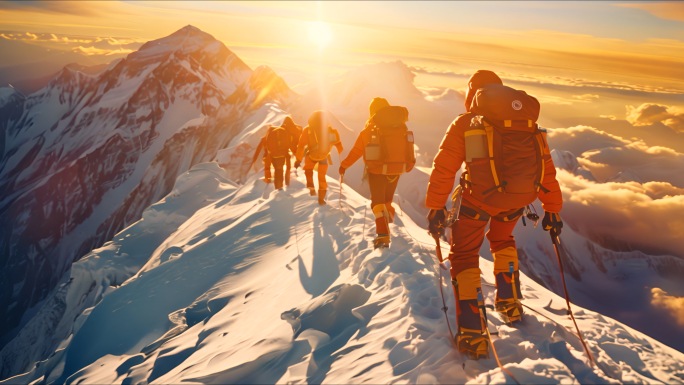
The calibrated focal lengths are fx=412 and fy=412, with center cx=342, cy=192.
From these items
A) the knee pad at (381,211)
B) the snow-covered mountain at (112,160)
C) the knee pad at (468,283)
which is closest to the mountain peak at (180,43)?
the snow-covered mountain at (112,160)

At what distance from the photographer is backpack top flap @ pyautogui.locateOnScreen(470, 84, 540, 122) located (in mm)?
4355

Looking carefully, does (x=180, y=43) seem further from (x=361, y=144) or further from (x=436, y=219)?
(x=436, y=219)

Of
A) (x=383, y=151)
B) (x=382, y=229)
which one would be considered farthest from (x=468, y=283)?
(x=383, y=151)

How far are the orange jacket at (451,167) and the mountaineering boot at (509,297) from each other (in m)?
1.07

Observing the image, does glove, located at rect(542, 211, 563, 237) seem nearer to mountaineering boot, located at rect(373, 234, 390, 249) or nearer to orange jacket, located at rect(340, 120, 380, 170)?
mountaineering boot, located at rect(373, 234, 390, 249)

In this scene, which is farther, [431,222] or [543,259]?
[543,259]

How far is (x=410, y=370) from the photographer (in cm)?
418

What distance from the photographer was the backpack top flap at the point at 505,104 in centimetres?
436

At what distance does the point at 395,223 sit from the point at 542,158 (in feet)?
16.8

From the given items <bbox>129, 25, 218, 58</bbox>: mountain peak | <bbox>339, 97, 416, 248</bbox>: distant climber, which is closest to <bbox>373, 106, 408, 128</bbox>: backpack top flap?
<bbox>339, 97, 416, 248</bbox>: distant climber

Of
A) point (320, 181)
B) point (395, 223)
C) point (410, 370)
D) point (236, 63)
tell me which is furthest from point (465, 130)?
point (236, 63)

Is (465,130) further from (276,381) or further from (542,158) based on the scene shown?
(276,381)

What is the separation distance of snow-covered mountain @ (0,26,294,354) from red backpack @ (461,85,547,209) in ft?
300

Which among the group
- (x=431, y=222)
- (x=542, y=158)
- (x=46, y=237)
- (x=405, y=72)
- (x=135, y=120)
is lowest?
(x=46, y=237)
